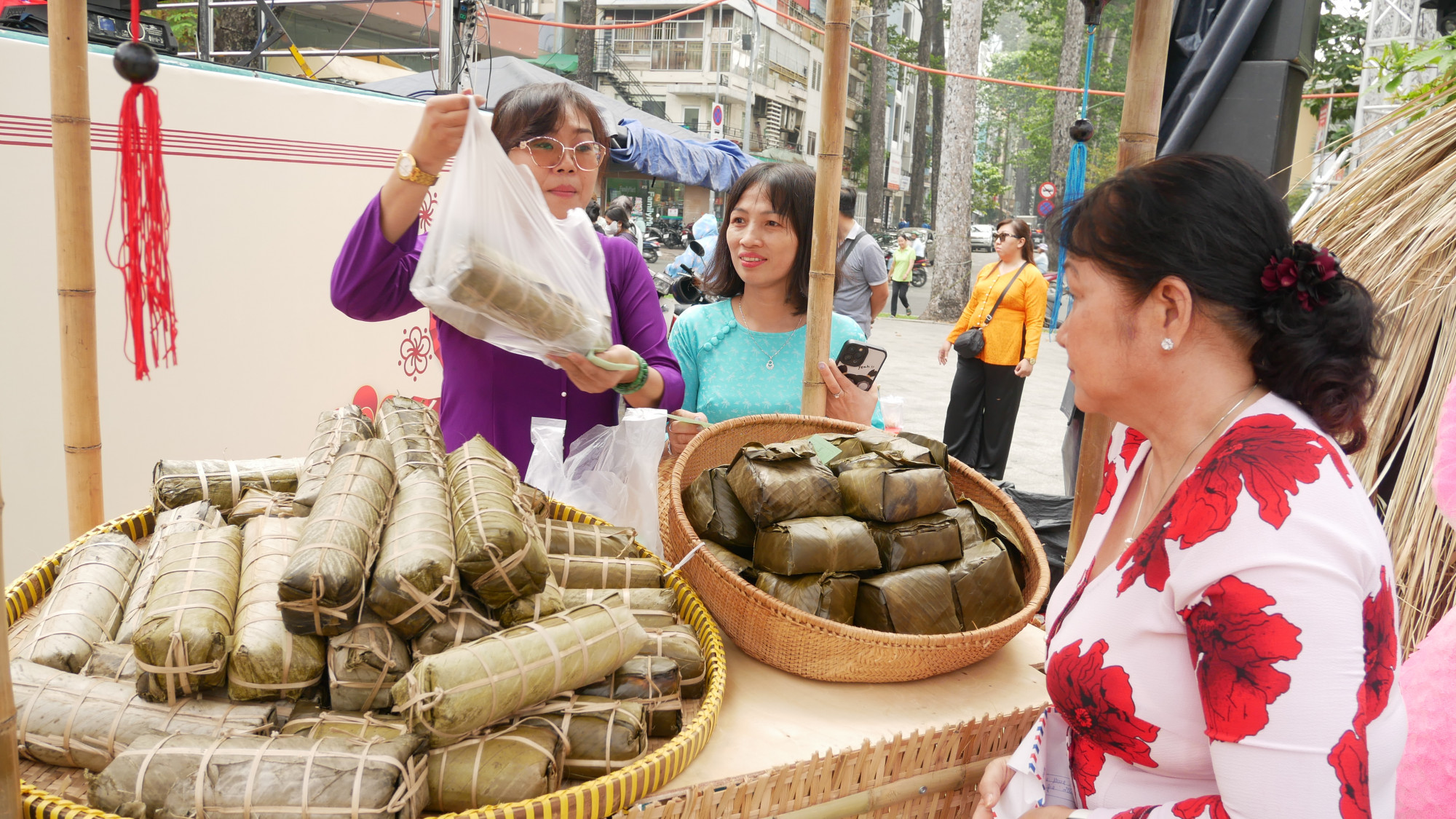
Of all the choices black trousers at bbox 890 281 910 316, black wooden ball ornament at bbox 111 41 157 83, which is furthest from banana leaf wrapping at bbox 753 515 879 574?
black trousers at bbox 890 281 910 316

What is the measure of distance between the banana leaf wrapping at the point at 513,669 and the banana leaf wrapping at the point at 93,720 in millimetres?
248

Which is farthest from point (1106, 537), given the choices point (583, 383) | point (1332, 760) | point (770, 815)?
point (583, 383)

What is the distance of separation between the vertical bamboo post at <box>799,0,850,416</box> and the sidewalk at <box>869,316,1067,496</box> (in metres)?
3.83

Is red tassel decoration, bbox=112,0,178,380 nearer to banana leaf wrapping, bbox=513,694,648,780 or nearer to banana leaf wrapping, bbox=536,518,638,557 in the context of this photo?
banana leaf wrapping, bbox=536,518,638,557

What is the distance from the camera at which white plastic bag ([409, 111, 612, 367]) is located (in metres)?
1.51

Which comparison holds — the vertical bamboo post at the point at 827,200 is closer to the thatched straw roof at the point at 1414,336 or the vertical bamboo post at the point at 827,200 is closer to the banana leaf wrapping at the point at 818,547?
the banana leaf wrapping at the point at 818,547

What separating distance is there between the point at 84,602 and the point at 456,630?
673 millimetres

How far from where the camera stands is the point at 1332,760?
1.00 m

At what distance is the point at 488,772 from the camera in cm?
118

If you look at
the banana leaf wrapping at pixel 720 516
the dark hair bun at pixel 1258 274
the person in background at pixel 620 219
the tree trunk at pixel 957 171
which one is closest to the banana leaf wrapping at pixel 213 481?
the banana leaf wrapping at pixel 720 516

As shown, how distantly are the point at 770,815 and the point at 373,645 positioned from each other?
64 cm

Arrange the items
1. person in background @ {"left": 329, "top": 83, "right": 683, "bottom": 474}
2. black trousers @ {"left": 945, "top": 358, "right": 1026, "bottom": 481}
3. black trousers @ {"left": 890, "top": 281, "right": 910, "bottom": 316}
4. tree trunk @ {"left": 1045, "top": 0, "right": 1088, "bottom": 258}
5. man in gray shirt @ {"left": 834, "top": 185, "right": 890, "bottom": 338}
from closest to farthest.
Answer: person in background @ {"left": 329, "top": 83, "right": 683, "bottom": 474} → man in gray shirt @ {"left": 834, "top": 185, "right": 890, "bottom": 338} → black trousers @ {"left": 945, "top": 358, "right": 1026, "bottom": 481} → black trousers @ {"left": 890, "top": 281, "right": 910, "bottom": 316} → tree trunk @ {"left": 1045, "top": 0, "right": 1088, "bottom": 258}

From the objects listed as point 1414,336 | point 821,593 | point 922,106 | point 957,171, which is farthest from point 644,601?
point 922,106

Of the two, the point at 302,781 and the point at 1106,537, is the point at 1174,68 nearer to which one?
the point at 1106,537
